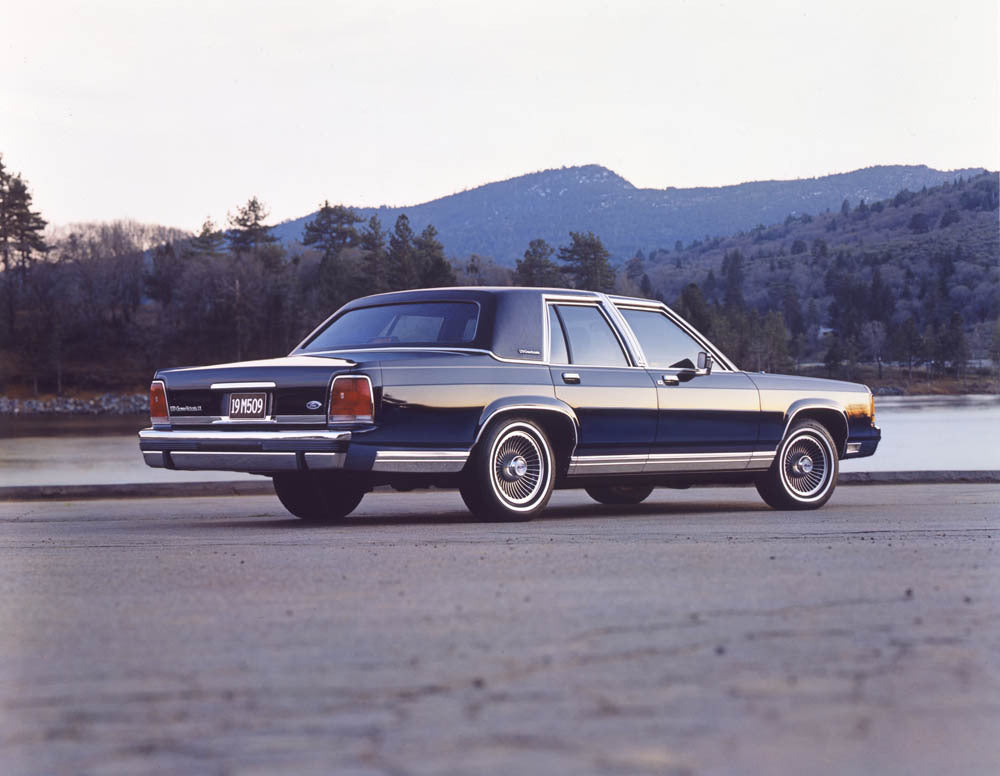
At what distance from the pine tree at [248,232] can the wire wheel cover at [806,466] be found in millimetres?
143507

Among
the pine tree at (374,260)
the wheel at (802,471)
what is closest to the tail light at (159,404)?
the wheel at (802,471)

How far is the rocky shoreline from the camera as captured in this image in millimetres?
120875

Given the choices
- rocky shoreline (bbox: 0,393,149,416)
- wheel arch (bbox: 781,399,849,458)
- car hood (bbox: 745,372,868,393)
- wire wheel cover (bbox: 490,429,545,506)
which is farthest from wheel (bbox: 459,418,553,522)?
rocky shoreline (bbox: 0,393,149,416)

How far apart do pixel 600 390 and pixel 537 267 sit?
116m

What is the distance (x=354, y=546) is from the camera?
8250 mm

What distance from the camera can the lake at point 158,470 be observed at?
31016 millimetres

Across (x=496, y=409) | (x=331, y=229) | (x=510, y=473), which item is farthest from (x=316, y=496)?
(x=331, y=229)

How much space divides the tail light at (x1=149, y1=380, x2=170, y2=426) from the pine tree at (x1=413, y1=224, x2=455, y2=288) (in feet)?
359

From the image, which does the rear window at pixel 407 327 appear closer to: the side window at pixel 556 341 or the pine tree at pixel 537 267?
the side window at pixel 556 341

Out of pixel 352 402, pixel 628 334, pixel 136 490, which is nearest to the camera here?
pixel 352 402

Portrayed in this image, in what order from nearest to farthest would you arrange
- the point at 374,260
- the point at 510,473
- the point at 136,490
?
the point at 510,473 → the point at 136,490 → the point at 374,260

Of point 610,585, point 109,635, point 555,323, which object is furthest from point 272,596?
point 555,323

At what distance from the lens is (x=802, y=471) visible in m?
12.2

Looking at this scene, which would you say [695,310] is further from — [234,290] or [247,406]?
[247,406]
